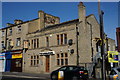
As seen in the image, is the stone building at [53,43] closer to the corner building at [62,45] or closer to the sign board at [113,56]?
the corner building at [62,45]

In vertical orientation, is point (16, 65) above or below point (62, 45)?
below

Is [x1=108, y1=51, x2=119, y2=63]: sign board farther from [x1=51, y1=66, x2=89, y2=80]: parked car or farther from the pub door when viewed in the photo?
the pub door

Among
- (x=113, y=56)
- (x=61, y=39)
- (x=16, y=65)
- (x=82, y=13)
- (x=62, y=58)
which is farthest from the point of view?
(x=16, y=65)

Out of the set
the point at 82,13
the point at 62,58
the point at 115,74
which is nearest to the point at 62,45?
the point at 62,58

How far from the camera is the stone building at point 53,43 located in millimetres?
23266

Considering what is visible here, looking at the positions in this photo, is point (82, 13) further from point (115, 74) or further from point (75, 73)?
point (115, 74)

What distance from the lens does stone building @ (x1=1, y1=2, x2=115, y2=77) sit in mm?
23266

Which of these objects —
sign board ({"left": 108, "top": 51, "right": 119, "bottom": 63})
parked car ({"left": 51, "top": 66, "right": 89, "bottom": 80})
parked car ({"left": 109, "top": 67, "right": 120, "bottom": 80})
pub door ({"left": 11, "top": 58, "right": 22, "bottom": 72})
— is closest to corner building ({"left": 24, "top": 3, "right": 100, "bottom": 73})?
pub door ({"left": 11, "top": 58, "right": 22, "bottom": 72})

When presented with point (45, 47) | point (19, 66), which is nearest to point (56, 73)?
point (45, 47)

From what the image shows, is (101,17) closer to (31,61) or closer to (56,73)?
(56,73)

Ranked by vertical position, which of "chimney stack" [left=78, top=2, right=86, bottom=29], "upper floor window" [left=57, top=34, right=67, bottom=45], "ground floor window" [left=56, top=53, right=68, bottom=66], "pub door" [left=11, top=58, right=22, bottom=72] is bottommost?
"pub door" [left=11, top=58, right=22, bottom=72]

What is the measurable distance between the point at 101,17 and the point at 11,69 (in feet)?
86.0

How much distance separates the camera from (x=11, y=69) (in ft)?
108

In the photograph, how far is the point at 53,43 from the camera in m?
25.9
